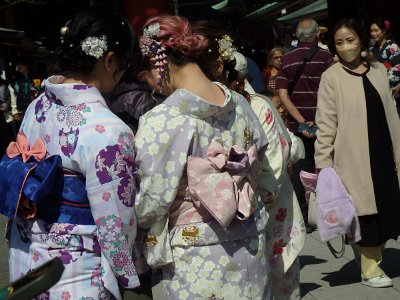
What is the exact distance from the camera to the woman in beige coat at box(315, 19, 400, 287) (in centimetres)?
536

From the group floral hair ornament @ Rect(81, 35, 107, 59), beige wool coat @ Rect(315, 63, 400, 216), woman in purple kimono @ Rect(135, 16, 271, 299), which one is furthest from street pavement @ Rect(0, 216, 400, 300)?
floral hair ornament @ Rect(81, 35, 107, 59)

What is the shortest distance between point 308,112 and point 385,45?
2.09 meters

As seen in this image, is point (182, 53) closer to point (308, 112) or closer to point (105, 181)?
point (105, 181)

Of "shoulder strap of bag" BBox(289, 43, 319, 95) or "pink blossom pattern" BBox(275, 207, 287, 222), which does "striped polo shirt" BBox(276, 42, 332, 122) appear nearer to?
"shoulder strap of bag" BBox(289, 43, 319, 95)

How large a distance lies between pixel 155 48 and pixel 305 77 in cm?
415

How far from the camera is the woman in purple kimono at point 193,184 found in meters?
3.20

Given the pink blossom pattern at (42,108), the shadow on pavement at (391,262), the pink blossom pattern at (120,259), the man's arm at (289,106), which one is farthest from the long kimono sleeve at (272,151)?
the man's arm at (289,106)

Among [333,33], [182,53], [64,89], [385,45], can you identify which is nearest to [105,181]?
[64,89]

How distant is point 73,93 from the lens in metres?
3.02

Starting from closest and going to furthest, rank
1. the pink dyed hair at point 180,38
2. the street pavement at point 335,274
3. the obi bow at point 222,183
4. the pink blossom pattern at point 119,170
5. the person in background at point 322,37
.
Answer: the pink blossom pattern at point 119,170 → the obi bow at point 222,183 → the pink dyed hair at point 180,38 → the street pavement at point 335,274 → the person in background at point 322,37

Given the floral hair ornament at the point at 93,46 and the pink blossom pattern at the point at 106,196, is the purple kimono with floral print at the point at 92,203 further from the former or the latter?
the floral hair ornament at the point at 93,46

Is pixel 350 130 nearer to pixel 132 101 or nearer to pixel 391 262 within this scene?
pixel 391 262

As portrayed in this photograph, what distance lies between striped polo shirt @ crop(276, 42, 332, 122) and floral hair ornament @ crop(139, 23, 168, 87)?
411cm

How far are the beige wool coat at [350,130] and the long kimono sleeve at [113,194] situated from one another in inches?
103
